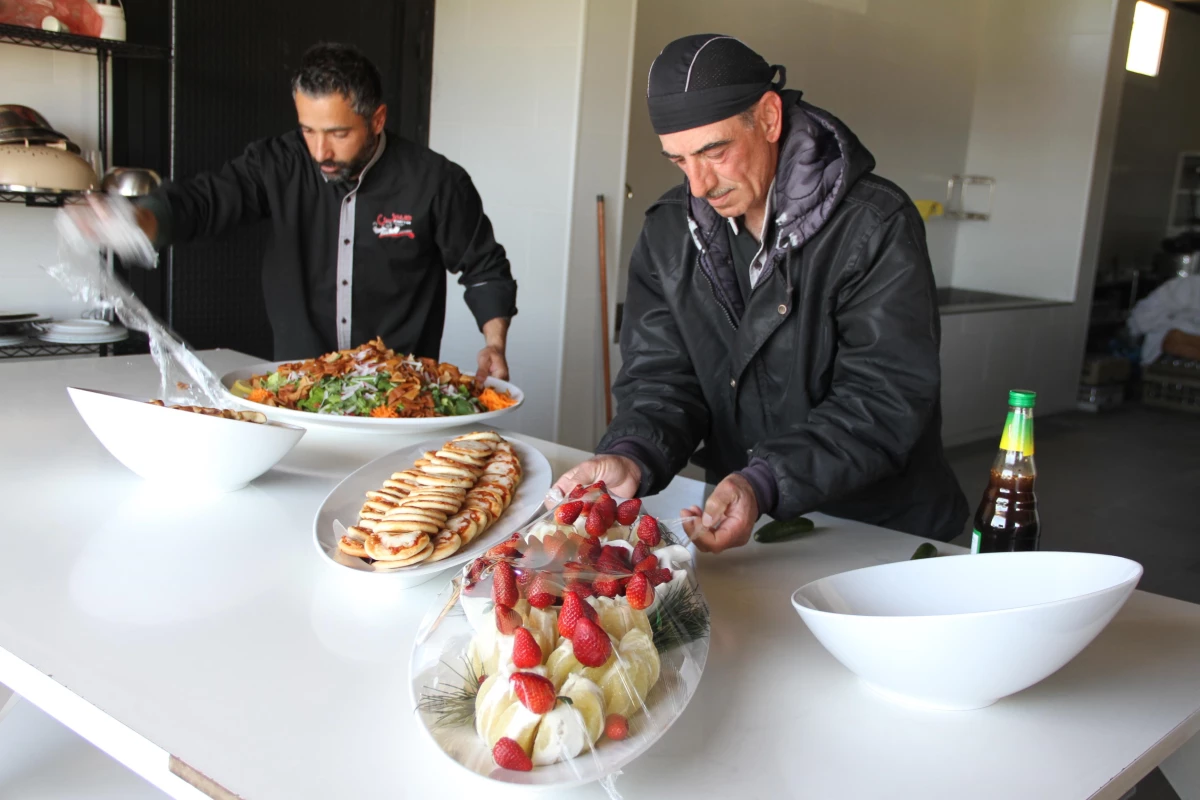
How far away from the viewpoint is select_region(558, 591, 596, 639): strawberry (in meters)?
0.96

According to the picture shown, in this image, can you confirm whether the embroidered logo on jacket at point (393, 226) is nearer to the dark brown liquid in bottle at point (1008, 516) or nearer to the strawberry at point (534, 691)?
the dark brown liquid in bottle at point (1008, 516)

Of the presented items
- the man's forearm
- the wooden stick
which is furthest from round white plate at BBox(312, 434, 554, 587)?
the wooden stick

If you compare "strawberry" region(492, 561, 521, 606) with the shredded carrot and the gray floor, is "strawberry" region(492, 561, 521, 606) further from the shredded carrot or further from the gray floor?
the gray floor

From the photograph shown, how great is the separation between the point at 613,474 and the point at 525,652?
698 millimetres

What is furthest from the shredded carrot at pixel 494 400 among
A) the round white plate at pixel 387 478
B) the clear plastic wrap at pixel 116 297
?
the clear plastic wrap at pixel 116 297

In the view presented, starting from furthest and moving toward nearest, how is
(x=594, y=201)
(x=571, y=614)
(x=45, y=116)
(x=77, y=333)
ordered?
(x=594, y=201) → (x=45, y=116) → (x=77, y=333) → (x=571, y=614)

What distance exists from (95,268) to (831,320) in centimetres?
138

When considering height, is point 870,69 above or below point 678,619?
above

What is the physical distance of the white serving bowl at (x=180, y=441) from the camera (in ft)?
5.15

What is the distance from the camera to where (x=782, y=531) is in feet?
5.24

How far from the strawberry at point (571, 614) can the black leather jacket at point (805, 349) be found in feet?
2.01

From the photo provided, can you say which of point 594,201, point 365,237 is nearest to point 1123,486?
point 594,201

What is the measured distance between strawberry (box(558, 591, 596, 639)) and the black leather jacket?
61 centimetres

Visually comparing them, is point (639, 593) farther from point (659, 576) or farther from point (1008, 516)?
point (1008, 516)
